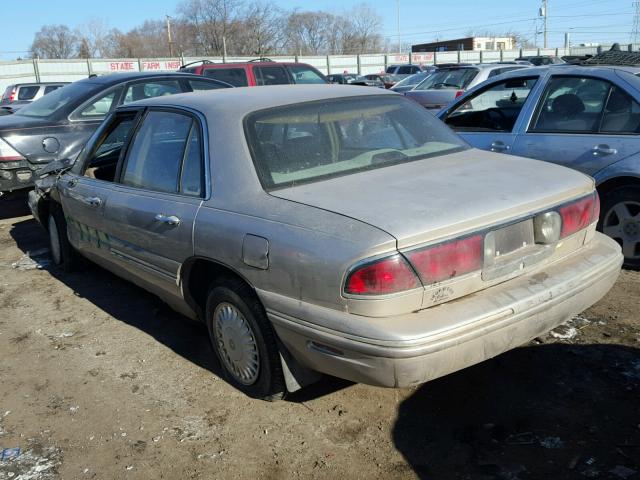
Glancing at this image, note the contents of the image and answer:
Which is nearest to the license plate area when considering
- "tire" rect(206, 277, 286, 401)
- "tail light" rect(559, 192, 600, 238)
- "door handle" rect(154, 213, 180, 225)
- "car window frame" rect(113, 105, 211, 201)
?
"tail light" rect(559, 192, 600, 238)

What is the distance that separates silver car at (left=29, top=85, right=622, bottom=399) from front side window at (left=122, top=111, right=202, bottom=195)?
1 cm

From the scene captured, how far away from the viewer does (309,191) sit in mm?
3061

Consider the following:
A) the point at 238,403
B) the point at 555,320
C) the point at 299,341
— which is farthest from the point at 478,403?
the point at 238,403

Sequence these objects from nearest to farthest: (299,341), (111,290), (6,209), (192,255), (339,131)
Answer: (299,341) → (192,255) → (339,131) → (111,290) → (6,209)

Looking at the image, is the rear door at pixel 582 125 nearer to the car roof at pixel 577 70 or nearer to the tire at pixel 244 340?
the car roof at pixel 577 70

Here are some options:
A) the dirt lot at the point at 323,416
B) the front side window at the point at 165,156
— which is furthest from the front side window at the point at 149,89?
the dirt lot at the point at 323,416

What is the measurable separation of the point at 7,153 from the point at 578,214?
251 inches

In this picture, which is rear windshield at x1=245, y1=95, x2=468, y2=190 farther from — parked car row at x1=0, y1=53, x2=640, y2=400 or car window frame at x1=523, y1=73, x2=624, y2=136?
car window frame at x1=523, y1=73, x2=624, y2=136

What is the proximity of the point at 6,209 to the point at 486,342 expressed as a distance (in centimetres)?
838

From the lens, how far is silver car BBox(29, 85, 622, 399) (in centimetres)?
258

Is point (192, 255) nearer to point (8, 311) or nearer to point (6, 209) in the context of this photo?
point (8, 311)

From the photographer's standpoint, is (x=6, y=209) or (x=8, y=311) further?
(x=6, y=209)

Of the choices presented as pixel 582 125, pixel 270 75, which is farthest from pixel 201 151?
pixel 270 75

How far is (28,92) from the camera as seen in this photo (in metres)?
19.1
